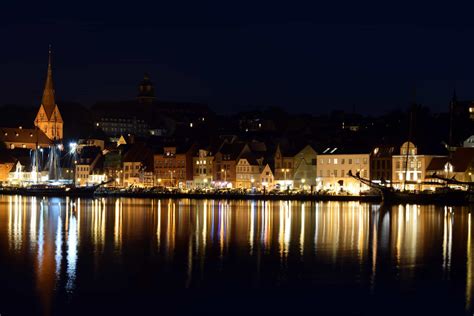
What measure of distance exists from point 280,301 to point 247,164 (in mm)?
70620

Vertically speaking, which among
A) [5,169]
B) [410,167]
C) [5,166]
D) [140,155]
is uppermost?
[140,155]

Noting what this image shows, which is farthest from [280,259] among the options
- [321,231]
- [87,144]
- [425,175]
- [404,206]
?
[87,144]

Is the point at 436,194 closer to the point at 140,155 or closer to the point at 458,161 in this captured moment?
the point at 458,161

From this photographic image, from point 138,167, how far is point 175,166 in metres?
7.33

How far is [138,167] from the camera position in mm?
Answer: 110125

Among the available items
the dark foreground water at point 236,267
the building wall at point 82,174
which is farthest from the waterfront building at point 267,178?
the dark foreground water at point 236,267

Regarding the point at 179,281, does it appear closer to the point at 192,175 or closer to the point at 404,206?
the point at 404,206

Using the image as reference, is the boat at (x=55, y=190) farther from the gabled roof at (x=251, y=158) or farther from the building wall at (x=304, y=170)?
the building wall at (x=304, y=170)

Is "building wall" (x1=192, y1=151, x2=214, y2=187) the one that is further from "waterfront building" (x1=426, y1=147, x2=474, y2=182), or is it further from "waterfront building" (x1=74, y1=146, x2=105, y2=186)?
"waterfront building" (x1=426, y1=147, x2=474, y2=182)

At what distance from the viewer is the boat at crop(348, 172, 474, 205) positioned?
74062mm

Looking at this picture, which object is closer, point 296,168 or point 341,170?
point 341,170

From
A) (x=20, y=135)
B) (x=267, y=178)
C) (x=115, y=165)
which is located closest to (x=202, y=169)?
(x=267, y=178)

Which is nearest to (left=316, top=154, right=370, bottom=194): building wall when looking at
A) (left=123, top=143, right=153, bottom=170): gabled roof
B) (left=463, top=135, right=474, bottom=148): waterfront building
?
(left=463, top=135, right=474, bottom=148): waterfront building

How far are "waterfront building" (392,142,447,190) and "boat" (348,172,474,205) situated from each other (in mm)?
3380
